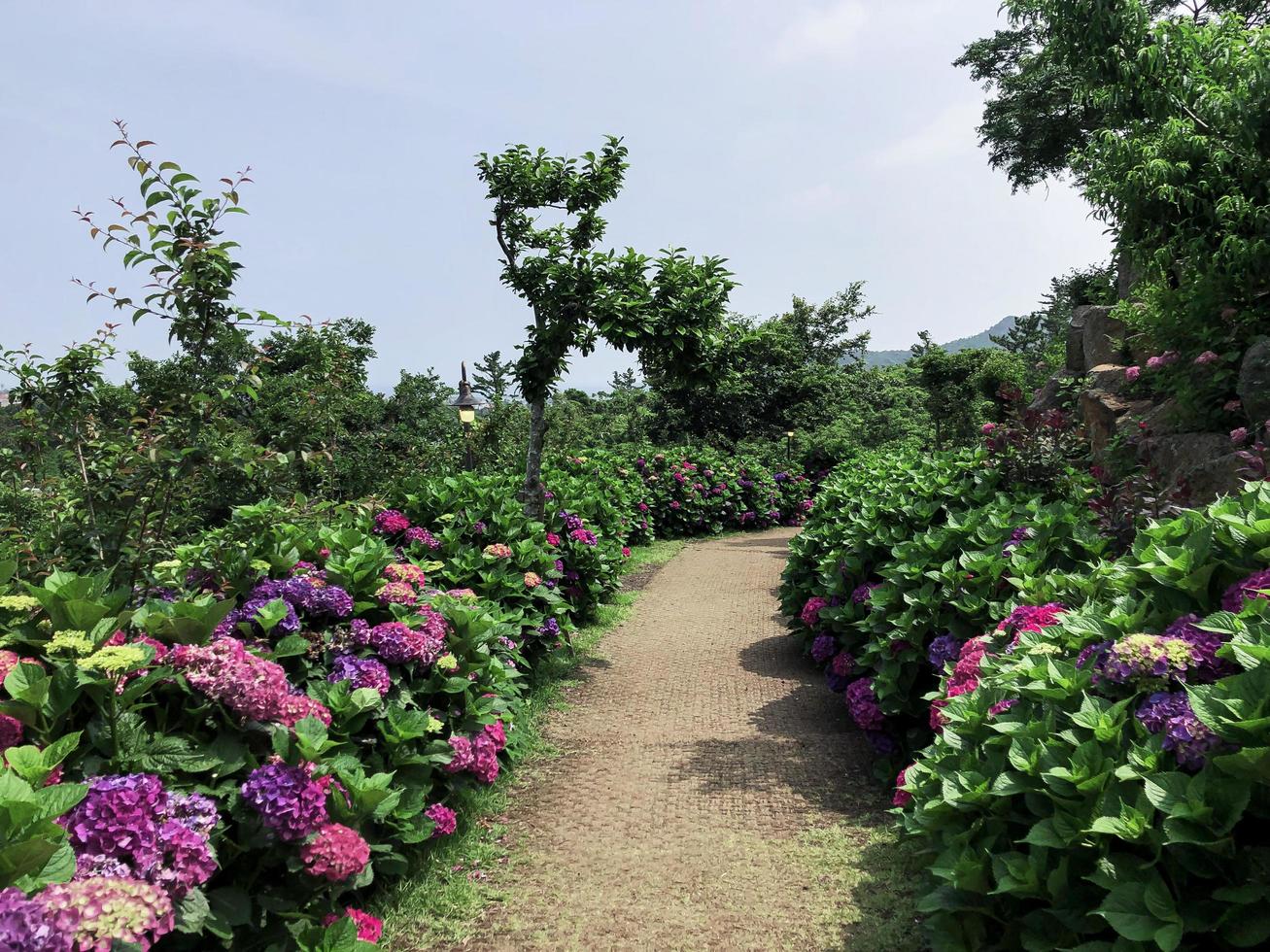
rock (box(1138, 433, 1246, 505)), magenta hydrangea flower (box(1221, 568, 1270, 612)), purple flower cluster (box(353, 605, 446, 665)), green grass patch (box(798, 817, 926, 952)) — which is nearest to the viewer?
magenta hydrangea flower (box(1221, 568, 1270, 612))

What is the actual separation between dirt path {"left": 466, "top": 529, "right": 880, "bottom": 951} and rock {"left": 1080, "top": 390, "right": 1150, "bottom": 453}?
133 inches

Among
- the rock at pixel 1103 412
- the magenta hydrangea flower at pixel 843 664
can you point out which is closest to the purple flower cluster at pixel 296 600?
the magenta hydrangea flower at pixel 843 664

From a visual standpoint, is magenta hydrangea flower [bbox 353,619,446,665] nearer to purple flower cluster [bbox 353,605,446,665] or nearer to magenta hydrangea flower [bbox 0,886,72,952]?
purple flower cluster [bbox 353,605,446,665]

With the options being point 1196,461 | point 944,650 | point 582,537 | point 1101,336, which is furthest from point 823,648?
point 1101,336

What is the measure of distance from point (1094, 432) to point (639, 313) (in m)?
4.37

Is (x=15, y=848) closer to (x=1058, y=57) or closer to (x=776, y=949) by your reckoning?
(x=776, y=949)

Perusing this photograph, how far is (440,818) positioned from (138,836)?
1620 mm

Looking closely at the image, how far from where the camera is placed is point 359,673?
306 centimetres

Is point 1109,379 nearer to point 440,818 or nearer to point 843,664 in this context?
point 843,664

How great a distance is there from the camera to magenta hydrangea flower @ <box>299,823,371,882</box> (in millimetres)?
2250

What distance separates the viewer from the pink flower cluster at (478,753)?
3.43 m

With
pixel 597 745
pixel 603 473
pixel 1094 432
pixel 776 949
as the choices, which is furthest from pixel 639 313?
pixel 603 473

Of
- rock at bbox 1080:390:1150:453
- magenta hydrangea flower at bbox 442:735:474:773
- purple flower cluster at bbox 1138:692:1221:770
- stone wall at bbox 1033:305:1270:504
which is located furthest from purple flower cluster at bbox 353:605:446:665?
rock at bbox 1080:390:1150:453

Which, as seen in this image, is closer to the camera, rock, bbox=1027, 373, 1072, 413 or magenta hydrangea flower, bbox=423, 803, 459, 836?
magenta hydrangea flower, bbox=423, 803, 459, 836
